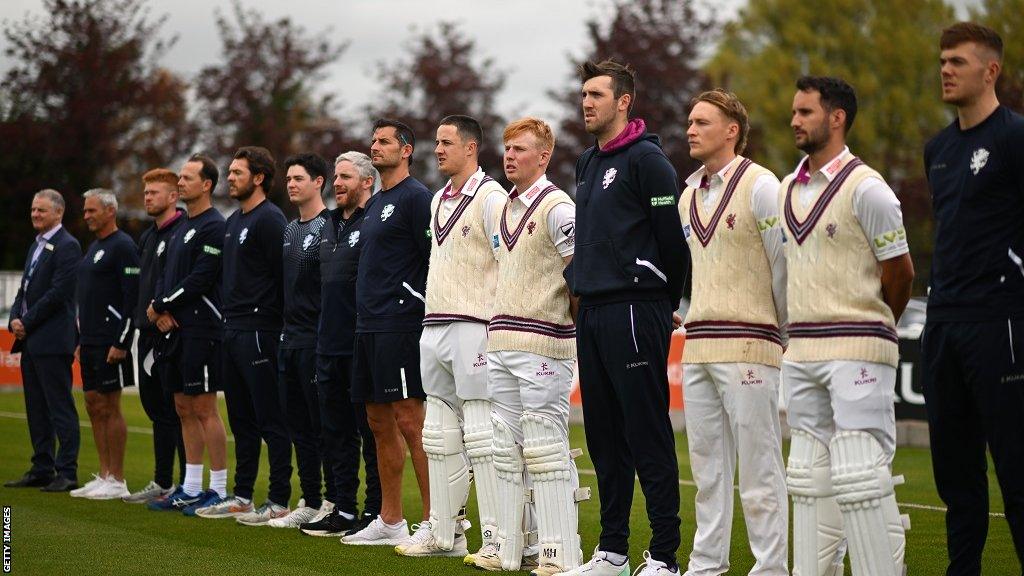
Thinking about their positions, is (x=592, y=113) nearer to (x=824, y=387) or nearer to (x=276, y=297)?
(x=824, y=387)

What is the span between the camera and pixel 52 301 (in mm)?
12555

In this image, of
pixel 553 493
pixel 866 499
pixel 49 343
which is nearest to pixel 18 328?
pixel 49 343

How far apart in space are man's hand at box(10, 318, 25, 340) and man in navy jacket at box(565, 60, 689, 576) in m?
7.09

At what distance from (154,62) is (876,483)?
3077 centimetres

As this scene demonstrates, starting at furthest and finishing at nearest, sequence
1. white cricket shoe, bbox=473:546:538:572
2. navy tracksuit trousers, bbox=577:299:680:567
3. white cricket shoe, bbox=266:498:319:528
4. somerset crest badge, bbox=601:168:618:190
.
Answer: white cricket shoe, bbox=266:498:319:528 < white cricket shoe, bbox=473:546:538:572 < somerset crest badge, bbox=601:168:618:190 < navy tracksuit trousers, bbox=577:299:680:567

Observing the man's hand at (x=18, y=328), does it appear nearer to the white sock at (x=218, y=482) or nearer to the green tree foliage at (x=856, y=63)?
the white sock at (x=218, y=482)

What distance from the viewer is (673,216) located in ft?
23.2

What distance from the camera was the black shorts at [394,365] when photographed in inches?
350

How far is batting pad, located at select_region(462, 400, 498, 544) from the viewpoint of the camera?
8148mm

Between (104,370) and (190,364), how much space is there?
1484 millimetres

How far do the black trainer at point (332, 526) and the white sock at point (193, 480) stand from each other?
1.76 m

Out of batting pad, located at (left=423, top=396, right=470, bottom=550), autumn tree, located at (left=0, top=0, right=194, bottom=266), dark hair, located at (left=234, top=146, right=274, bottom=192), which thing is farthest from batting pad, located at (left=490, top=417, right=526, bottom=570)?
autumn tree, located at (left=0, top=0, right=194, bottom=266)

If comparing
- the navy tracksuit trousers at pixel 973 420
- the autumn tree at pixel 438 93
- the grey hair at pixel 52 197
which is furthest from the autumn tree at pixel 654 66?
the navy tracksuit trousers at pixel 973 420

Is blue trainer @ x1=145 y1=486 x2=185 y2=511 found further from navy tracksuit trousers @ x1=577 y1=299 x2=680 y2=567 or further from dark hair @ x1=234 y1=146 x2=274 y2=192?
navy tracksuit trousers @ x1=577 y1=299 x2=680 y2=567
